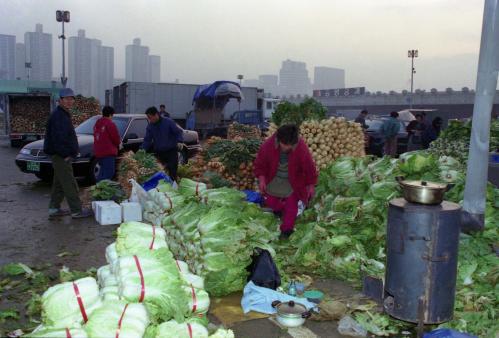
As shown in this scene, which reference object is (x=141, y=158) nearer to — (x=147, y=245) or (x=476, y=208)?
(x=147, y=245)

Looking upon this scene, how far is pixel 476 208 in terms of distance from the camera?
5.79m

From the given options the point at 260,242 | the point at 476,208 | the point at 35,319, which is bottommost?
the point at 35,319

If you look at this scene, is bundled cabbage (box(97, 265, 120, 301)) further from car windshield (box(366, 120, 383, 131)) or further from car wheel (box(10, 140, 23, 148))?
car wheel (box(10, 140, 23, 148))

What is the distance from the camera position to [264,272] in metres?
5.48

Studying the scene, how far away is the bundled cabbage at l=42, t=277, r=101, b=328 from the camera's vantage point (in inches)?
139

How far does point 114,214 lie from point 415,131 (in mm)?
14010

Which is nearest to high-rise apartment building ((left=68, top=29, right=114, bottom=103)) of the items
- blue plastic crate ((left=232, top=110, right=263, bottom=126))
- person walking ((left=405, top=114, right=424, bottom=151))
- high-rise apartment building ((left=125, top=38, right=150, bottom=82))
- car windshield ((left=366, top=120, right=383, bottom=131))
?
high-rise apartment building ((left=125, top=38, right=150, bottom=82))

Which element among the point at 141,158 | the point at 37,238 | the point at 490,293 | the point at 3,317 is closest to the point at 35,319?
the point at 3,317

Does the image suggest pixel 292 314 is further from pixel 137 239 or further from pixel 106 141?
pixel 106 141

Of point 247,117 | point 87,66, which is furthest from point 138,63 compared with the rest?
point 247,117

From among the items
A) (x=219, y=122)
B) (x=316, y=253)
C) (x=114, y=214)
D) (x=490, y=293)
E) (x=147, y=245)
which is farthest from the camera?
(x=219, y=122)

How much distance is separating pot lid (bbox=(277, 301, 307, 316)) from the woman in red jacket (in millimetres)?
2609

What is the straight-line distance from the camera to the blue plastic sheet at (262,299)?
5027 millimetres

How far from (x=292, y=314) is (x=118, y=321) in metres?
1.87
